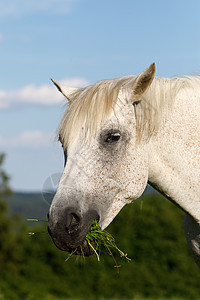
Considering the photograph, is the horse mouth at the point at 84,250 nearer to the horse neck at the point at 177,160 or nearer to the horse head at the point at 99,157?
the horse head at the point at 99,157

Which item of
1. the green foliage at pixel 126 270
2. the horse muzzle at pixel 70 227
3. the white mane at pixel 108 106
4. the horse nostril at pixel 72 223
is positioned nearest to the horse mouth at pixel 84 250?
the horse muzzle at pixel 70 227

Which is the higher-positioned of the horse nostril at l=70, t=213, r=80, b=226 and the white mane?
the white mane

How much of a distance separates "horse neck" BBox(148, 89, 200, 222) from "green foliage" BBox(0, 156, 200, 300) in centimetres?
556

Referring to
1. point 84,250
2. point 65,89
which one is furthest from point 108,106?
point 84,250

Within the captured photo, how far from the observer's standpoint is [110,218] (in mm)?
3029

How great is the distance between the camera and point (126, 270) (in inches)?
345

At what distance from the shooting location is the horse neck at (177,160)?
3.16 metres

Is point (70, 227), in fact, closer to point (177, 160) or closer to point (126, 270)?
point (177, 160)

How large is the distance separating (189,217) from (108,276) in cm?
571

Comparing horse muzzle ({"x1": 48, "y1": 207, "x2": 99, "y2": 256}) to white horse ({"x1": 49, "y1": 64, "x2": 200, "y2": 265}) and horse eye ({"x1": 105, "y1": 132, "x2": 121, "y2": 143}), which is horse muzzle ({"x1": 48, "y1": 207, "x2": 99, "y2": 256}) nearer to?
white horse ({"x1": 49, "y1": 64, "x2": 200, "y2": 265})

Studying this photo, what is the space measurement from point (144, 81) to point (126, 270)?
6.44 metres

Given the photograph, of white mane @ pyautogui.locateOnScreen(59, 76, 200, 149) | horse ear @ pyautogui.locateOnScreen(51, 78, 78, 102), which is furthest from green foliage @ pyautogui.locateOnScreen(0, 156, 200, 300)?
white mane @ pyautogui.locateOnScreen(59, 76, 200, 149)

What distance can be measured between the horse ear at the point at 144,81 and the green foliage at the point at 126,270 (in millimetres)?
5856

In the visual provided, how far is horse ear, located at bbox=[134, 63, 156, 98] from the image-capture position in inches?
115
